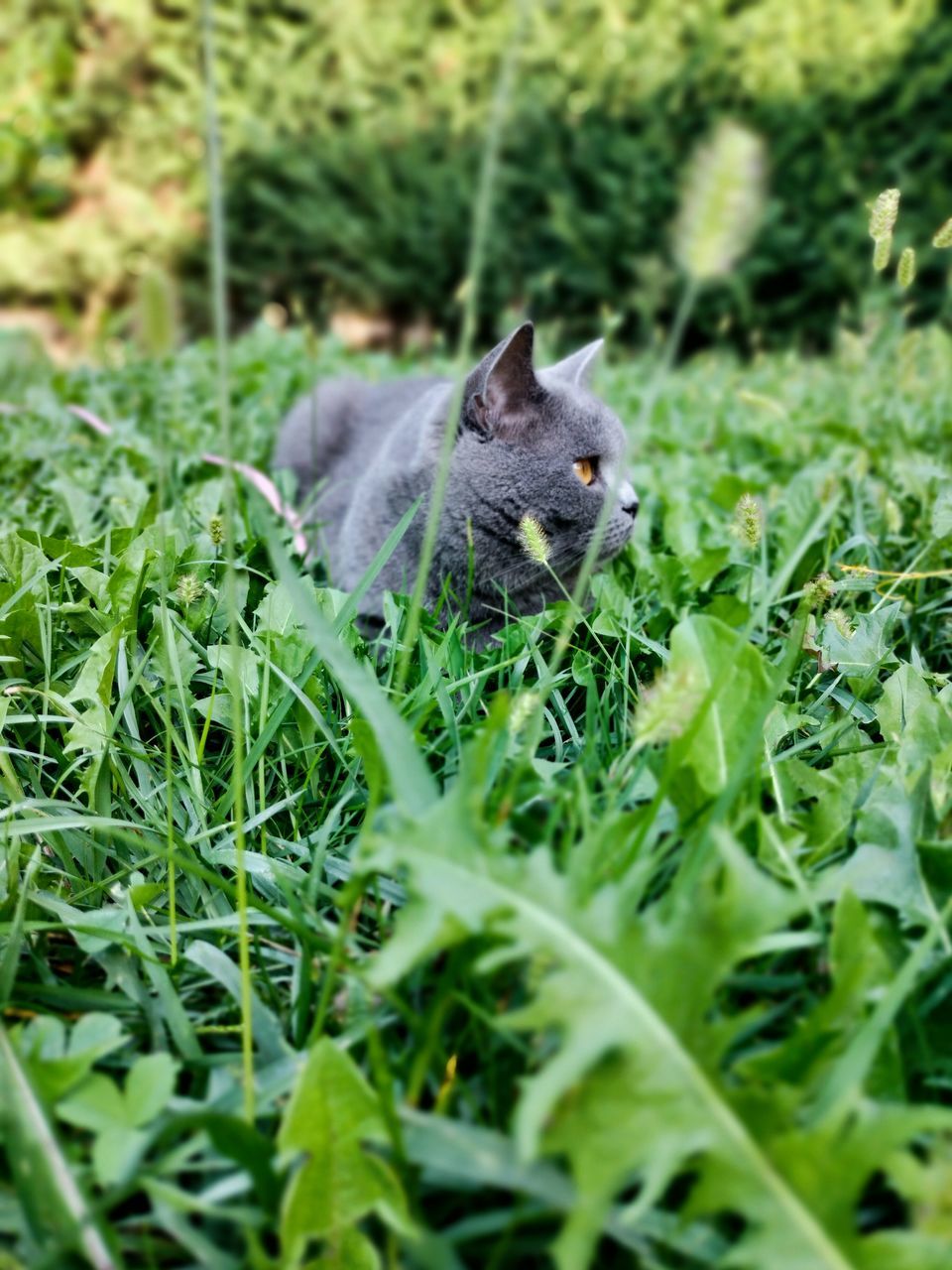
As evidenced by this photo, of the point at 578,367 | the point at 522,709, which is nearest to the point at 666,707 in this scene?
the point at 522,709

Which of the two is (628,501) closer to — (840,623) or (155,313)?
(840,623)

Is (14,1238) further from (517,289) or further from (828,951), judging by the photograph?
(517,289)

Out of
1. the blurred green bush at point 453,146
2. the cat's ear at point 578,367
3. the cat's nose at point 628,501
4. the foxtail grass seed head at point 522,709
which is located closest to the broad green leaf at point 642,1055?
the foxtail grass seed head at point 522,709

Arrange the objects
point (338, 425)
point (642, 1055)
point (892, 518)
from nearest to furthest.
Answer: point (642, 1055), point (892, 518), point (338, 425)

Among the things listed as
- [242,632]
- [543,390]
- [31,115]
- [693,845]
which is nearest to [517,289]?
[31,115]

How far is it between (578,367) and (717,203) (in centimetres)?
113

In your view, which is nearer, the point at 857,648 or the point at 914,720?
the point at 914,720

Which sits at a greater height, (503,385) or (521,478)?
(503,385)

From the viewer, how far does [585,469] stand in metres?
1.62

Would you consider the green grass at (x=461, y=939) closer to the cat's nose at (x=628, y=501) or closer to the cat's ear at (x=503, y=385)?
the cat's nose at (x=628, y=501)

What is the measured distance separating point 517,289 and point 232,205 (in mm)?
2529

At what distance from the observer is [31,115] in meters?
4.66

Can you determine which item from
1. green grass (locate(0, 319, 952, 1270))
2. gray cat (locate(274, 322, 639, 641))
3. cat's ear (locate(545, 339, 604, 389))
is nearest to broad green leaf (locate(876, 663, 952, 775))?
green grass (locate(0, 319, 952, 1270))

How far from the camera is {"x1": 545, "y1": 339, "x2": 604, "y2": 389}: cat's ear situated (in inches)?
71.9
